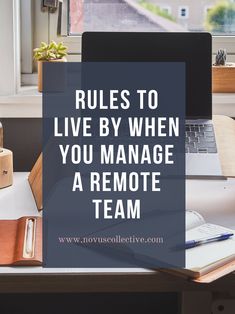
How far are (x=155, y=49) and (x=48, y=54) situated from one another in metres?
0.37

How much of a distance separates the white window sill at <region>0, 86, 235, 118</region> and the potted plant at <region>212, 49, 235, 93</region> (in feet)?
0.19

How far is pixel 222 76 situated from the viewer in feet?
5.90

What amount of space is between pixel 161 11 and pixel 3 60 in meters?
0.49

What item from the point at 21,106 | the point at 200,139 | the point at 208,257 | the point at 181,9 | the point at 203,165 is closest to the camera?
the point at 208,257

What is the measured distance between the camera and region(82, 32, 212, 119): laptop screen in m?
1.54

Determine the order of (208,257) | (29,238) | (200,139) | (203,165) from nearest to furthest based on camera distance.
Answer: (208,257) → (29,238) → (203,165) → (200,139)

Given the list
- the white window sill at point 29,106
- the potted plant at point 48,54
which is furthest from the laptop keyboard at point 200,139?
the potted plant at point 48,54

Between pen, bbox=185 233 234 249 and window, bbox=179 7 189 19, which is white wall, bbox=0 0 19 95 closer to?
window, bbox=179 7 189 19

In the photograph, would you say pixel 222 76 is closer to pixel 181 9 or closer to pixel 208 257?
pixel 181 9

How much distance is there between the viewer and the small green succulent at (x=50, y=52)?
1787 millimetres

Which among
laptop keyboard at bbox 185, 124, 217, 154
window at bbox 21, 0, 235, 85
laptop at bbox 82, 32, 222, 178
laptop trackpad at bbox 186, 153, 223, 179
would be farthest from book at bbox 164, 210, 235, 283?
window at bbox 21, 0, 235, 85

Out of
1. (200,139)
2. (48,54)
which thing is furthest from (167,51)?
(48,54)

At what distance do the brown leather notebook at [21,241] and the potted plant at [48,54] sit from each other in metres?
0.65

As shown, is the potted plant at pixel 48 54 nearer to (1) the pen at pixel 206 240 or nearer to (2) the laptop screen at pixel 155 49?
(2) the laptop screen at pixel 155 49
